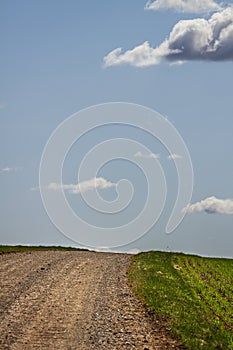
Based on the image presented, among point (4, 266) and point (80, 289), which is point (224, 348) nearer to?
point (80, 289)

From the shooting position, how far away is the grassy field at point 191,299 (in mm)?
18047

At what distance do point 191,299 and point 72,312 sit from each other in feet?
23.4

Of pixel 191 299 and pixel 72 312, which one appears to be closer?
pixel 72 312

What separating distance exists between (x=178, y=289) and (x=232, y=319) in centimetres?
503

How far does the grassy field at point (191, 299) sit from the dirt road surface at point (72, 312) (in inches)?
23.4

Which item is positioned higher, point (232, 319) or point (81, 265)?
point (81, 265)

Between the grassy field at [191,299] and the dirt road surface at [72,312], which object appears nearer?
the dirt road surface at [72,312]

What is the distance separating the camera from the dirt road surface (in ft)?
54.8

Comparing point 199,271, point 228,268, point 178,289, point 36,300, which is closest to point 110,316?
point 36,300

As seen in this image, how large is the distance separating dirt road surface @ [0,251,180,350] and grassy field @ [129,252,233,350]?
0.59 metres

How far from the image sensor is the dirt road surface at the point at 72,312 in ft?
54.8

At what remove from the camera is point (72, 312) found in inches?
816

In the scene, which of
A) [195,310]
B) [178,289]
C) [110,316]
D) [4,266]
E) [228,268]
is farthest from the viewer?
→ [228,268]

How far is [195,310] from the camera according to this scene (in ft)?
75.0
